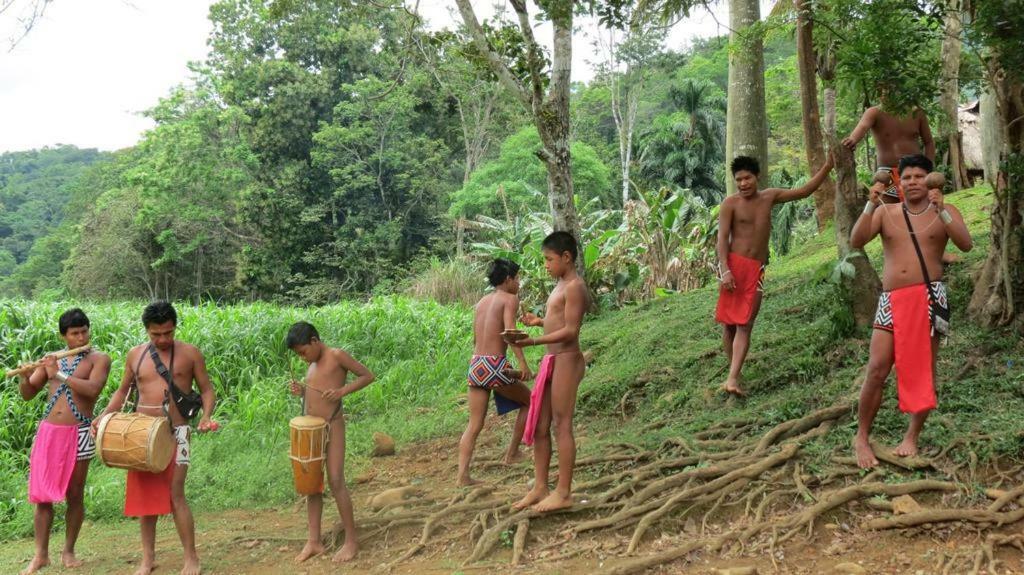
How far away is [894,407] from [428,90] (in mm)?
26625

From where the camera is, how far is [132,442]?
4.89 m

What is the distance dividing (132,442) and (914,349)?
4.40m

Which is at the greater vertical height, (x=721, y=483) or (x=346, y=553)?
(x=721, y=483)

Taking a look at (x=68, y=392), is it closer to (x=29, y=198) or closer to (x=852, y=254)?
(x=852, y=254)

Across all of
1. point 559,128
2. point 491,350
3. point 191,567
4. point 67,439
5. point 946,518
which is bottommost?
point 191,567

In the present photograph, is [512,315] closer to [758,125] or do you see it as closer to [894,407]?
[894,407]

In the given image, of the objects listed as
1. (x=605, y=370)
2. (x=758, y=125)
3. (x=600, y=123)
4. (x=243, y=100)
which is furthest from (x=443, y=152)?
(x=605, y=370)

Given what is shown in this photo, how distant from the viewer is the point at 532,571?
14.6 ft

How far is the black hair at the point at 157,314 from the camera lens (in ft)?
17.0

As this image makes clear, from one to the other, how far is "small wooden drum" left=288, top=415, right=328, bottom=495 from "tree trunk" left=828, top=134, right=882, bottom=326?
3978 millimetres

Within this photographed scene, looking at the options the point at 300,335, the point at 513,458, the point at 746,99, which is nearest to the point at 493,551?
the point at 300,335

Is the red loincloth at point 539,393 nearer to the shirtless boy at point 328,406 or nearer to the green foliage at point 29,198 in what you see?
the shirtless boy at point 328,406

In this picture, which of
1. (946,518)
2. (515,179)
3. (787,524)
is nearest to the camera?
(946,518)

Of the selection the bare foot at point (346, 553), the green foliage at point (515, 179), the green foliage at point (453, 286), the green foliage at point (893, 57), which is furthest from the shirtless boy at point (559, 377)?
the green foliage at point (515, 179)
